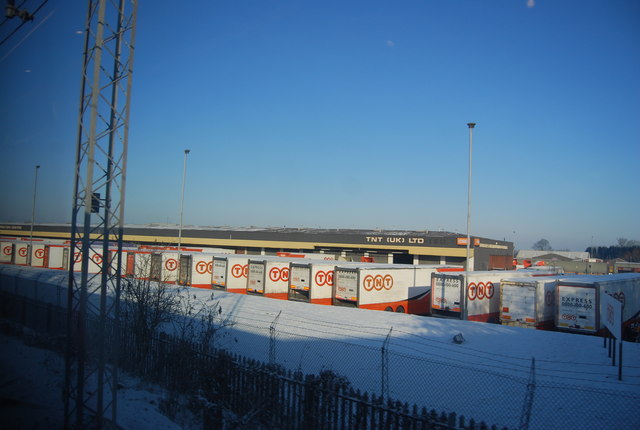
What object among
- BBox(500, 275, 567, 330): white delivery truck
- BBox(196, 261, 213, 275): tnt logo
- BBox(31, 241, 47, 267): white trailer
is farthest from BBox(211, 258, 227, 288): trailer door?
BBox(31, 241, 47, 267): white trailer

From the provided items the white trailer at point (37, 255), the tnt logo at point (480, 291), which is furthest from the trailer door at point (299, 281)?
the white trailer at point (37, 255)

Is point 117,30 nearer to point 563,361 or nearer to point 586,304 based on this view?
point 563,361

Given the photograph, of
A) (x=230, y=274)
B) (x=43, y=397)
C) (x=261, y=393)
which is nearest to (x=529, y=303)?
(x=261, y=393)

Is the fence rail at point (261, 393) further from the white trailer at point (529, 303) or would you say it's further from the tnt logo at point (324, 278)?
the tnt logo at point (324, 278)

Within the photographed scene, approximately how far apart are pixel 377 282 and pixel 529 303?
7.09m

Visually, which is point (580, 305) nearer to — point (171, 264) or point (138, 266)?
point (138, 266)

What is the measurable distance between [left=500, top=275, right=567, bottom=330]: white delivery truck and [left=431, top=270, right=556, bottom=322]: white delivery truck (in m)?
1.42

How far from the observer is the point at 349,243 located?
5394 cm

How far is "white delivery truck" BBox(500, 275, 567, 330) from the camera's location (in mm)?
17719

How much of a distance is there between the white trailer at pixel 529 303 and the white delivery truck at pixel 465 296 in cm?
142

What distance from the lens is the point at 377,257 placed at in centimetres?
5666

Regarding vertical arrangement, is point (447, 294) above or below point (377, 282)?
below

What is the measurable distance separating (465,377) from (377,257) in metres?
47.9

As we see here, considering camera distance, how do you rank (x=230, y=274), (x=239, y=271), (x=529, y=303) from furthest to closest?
1. (x=239, y=271)
2. (x=230, y=274)
3. (x=529, y=303)
